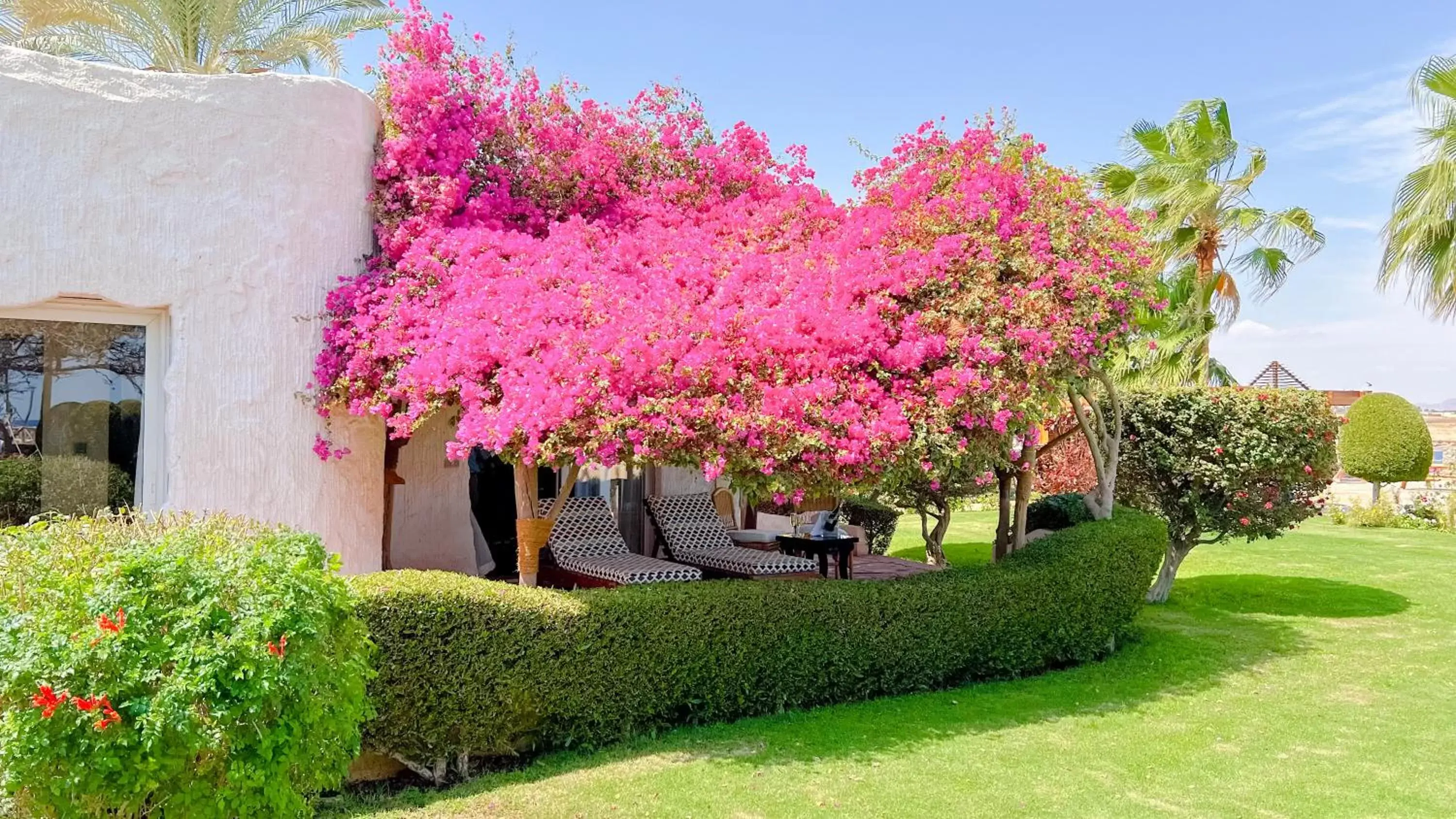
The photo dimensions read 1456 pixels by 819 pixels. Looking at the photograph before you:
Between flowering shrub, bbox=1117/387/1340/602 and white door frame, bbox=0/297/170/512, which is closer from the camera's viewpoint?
white door frame, bbox=0/297/170/512

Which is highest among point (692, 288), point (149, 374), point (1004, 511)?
point (692, 288)

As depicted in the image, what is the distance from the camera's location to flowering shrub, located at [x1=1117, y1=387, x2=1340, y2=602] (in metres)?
11.7

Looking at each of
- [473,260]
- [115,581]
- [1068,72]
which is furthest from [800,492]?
[1068,72]

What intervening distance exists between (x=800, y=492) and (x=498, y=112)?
202 inches

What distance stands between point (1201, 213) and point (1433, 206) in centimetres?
363

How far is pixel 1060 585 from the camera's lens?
30.5 feet

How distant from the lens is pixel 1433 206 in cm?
1645

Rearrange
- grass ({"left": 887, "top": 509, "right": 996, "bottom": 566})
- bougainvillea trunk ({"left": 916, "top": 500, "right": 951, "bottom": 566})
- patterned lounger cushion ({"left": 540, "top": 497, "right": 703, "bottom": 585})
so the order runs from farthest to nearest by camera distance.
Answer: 1. grass ({"left": 887, "top": 509, "right": 996, "bottom": 566})
2. bougainvillea trunk ({"left": 916, "top": 500, "right": 951, "bottom": 566})
3. patterned lounger cushion ({"left": 540, "top": 497, "right": 703, "bottom": 585})

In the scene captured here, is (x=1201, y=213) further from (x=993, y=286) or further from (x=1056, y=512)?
(x=993, y=286)

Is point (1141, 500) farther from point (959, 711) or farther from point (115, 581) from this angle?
point (115, 581)

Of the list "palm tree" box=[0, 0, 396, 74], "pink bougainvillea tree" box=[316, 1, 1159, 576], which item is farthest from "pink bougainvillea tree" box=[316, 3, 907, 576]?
"palm tree" box=[0, 0, 396, 74]

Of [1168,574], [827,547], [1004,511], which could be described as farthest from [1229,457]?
[827,547]

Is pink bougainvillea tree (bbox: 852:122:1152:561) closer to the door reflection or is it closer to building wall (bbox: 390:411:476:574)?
building wall (bbox: 390:411:476:574)

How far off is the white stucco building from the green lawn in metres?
3.24
